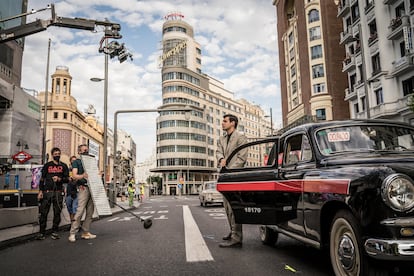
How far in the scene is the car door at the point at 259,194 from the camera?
428 cm

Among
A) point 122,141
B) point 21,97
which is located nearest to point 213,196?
point 21,97

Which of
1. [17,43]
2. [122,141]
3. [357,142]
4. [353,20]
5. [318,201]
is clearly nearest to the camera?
[318,201]

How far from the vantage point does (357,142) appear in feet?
13.1

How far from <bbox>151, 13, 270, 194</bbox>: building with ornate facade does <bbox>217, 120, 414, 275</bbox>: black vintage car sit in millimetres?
66264

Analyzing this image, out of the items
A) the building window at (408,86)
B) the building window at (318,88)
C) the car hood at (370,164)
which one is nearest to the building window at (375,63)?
→ the building window at (408,86)

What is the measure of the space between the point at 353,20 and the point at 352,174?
32.9m

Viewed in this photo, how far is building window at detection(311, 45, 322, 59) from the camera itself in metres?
42.2

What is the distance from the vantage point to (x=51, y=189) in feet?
24.7

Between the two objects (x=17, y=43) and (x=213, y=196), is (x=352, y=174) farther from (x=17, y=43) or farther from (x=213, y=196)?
(x=17, y=43)

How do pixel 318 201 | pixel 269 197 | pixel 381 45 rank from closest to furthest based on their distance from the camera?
pixel 318 201
pixel 269 197
pixel 381 45

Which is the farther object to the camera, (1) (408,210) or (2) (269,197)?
(2) (269,197)

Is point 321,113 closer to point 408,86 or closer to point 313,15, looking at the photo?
point 313,15

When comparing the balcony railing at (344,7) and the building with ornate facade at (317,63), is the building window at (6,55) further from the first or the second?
the building with ornate facade at (317,63)

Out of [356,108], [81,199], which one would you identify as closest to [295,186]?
[81,199]
